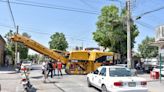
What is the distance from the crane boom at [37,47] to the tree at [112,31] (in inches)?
493

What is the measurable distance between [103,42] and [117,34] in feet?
13.5

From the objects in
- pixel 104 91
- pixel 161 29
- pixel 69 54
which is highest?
pixel 161 29

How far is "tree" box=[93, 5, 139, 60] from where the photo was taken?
1737 inches

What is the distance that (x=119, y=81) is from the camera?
14969 millimetres

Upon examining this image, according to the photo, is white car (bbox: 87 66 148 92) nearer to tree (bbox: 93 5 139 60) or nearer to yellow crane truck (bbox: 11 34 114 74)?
yellow crane truck (bbox: 11 34 114 74)

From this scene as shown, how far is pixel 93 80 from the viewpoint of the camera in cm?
1830

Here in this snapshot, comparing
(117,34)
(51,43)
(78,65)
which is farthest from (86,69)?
(51,43)

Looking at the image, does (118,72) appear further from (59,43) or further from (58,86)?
(59,43)

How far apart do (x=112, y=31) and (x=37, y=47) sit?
15.7 m

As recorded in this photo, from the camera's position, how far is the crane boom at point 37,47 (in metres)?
30.1

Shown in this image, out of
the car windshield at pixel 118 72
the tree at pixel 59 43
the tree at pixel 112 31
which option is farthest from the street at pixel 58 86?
the tree at pixel 59 43

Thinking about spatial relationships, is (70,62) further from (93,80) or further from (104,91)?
(104,91)

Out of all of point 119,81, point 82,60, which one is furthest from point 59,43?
point 119,81

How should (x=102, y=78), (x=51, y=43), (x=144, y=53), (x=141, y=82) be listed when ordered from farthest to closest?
1. (x=144, y=53)
2. (x=51, y=43)
3. (x=102, y=78)
4. (x=141, y=82)
